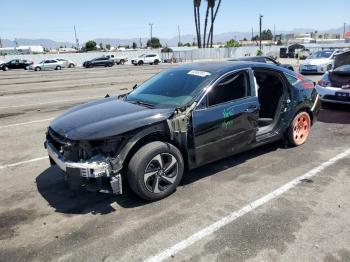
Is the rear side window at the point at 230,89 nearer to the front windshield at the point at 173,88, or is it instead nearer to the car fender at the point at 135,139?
the front windshield at the point at 173,88

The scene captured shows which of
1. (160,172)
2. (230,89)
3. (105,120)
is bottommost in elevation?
(160,172)

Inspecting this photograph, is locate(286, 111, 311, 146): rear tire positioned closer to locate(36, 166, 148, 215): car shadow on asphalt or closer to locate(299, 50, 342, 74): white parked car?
locate(36, 166, 148, 215): car shadow on asphalt

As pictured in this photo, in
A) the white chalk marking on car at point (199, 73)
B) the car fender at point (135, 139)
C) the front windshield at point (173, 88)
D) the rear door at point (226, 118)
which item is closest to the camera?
the car fender at point (135, 139)

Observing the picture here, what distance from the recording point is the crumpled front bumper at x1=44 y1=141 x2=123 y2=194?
3.85 metres

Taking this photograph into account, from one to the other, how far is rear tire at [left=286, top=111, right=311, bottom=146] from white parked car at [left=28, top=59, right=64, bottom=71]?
132 feet

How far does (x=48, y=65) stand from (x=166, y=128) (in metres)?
41.9

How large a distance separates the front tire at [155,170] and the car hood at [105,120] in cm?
33

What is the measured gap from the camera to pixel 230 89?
5.06 metres

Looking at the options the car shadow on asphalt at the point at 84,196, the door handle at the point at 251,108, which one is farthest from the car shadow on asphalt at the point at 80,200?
the door handle at the point at 251,108

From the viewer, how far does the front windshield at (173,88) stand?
475cm

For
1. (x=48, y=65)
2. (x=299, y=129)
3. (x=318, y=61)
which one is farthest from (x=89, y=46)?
(x=299, y=129)

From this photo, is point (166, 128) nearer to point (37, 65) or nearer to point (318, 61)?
point (318, 61)

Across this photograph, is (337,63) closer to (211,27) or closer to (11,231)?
(11,231)

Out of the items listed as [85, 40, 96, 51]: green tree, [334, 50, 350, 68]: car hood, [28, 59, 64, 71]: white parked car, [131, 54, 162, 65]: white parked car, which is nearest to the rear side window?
[334, 50, 350, 68]: car hood
